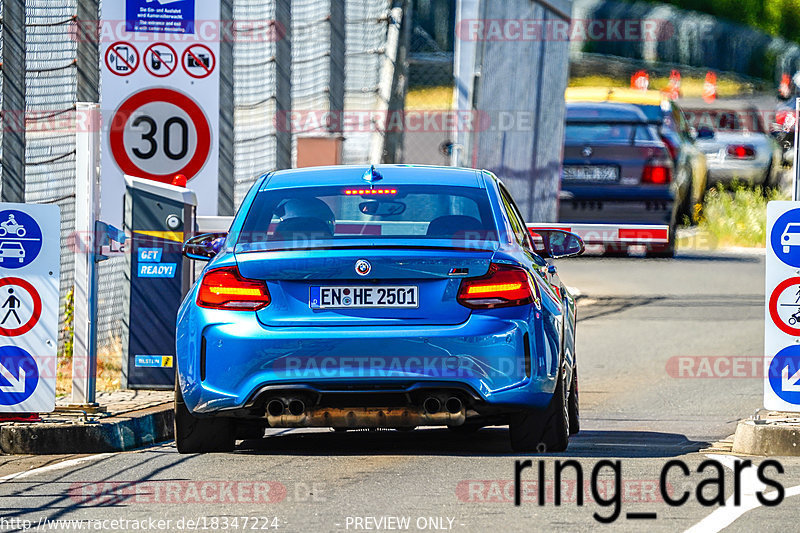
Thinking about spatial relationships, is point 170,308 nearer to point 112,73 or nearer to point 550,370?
point 112,73

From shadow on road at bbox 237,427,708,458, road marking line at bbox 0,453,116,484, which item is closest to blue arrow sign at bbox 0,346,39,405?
road marking line at bbox 0,453,116,484

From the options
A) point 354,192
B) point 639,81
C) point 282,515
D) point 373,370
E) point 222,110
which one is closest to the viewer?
→ point 282,515

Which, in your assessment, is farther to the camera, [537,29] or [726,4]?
[726,4]

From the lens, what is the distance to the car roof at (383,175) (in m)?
9.36

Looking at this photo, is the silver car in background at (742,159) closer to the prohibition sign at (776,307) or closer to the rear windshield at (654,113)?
the rear windshield at (654,113)

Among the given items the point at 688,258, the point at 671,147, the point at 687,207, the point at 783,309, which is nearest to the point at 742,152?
the point at 687,207

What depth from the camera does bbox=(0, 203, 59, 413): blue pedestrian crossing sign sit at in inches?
383

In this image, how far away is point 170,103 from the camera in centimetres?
1240

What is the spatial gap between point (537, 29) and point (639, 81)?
1542 cm

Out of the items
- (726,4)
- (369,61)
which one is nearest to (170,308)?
(369,61)

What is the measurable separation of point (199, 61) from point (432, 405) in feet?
15.2

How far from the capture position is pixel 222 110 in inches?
628

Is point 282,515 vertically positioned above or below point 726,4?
below

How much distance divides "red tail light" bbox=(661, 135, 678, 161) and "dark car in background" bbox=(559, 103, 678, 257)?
69 mm
